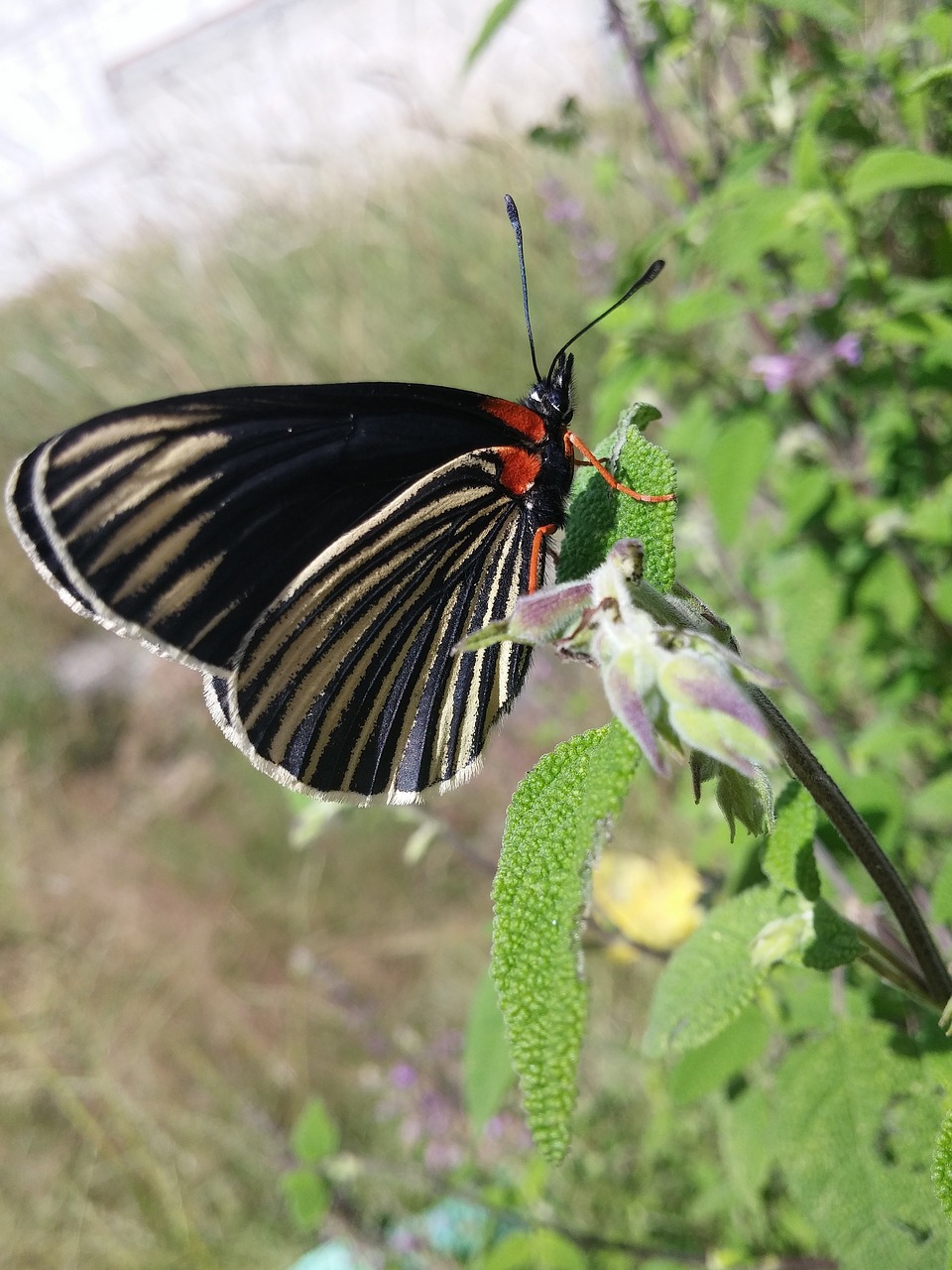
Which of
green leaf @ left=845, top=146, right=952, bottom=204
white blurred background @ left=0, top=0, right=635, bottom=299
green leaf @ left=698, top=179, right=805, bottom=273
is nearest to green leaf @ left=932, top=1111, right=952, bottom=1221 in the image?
green leaf @ left=845, top=146, right=952, bottom=204

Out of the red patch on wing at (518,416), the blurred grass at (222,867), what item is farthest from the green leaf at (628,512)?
the blurred grass at (222,867)

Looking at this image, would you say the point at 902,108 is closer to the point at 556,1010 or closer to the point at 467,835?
the point at 556,1010

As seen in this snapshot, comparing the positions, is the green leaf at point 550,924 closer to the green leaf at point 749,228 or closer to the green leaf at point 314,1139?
the green leaf at point 749,228

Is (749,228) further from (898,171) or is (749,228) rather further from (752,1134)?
(752,1134)

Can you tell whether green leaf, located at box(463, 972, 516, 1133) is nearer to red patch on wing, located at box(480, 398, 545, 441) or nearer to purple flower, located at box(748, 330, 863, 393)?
red patch on wing, located at box(480, 398, 545, 441)

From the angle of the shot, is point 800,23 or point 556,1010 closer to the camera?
point 556,1010

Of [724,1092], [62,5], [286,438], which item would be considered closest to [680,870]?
[724,1092]
